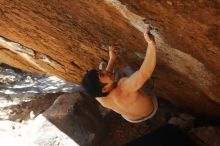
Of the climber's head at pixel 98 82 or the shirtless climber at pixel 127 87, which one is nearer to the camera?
the shirtless climber at pixel 127 87

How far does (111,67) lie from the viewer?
2.78 meters

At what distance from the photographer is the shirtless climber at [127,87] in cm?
251

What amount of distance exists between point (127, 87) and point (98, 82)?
229 mm

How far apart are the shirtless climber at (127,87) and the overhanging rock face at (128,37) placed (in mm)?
188

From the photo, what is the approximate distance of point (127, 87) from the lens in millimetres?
2738

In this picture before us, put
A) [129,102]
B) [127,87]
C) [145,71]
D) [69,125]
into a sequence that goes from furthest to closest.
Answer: [69,125], [129,102], [127,87], [145,71]

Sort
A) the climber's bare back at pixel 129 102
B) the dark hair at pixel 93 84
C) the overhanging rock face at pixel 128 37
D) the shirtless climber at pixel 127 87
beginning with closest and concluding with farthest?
the overhanging rock face at pixel 128 37 → the shirtless climber at pixel 127 87 → the dark hair at pixel 93 84 → the climber's bare back at pixel 129 102

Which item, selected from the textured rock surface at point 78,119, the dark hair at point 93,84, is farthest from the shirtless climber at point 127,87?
the textured rock surface at point 78,119

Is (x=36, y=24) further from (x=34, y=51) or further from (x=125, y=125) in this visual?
(x=125, y=125)

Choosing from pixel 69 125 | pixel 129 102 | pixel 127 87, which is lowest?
pixel 69 125

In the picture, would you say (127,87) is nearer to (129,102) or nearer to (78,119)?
(129,102)

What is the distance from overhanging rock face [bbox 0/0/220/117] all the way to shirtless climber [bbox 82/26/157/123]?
7.4 inches

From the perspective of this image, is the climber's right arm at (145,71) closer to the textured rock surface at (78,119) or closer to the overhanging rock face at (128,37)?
the overhanging rock face at (128,37)

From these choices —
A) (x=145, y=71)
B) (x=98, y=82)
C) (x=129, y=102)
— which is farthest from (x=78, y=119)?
(x=145, y=71)
